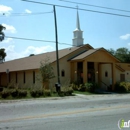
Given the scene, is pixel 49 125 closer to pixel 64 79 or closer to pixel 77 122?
pixel 77 122

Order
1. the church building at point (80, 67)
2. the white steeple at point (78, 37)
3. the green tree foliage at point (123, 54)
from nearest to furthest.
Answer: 1. the church building at point (80, 67)
2. the white steeple at point (78, 37)
3. the green tree foliage at point (123, 54)

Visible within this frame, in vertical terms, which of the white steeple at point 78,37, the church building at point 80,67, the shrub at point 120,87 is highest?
the white steeple at point 78,37

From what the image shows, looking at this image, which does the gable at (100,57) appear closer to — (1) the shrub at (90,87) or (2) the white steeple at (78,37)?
(1) the shrub at (90,87)

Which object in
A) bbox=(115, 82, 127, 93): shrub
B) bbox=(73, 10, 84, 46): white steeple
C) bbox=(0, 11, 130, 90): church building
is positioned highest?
bbox=(73, 10, 84, 46): white steeple

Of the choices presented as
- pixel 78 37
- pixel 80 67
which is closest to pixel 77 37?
pixel 78 37

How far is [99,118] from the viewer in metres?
8.72

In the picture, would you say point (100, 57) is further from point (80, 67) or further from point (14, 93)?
point (14, 93)

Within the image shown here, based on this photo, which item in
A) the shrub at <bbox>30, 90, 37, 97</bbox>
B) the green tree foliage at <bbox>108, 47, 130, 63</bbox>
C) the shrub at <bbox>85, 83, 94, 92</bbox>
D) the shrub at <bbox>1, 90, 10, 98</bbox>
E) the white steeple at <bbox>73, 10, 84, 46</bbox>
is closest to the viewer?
the shrub at <bbox>1, 90, 10, 98</bbox>

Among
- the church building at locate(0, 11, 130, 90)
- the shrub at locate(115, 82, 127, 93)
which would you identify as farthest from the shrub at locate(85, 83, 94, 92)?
the shrub at locate(115, 82, 127, 93)

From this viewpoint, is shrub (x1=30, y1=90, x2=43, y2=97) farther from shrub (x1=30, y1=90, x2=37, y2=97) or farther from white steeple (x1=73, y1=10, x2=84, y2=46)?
white steeple (x1=73, y1=10, x2=84, y2=46)

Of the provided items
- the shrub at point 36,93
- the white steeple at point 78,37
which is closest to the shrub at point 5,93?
the shrub at point 36,93

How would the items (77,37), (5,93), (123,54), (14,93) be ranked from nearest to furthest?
(5,93), (14,93), (77,37), (123,54)

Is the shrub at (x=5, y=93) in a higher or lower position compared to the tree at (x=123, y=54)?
lower

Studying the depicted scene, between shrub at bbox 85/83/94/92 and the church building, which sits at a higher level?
the church building
